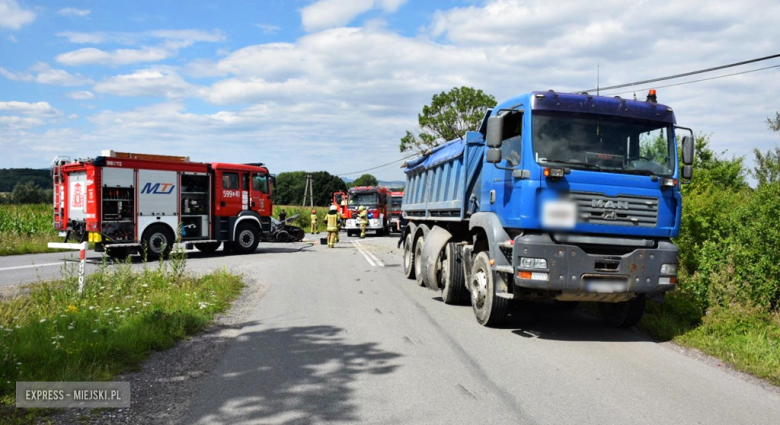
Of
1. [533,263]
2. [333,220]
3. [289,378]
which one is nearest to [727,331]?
[533,263]

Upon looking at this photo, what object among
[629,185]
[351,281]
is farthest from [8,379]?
[351,281]

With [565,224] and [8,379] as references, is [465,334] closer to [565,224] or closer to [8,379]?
[565,224]

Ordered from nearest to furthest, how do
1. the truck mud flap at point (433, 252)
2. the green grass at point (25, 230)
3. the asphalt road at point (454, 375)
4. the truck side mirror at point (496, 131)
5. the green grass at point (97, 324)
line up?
the asphalt road at point (454, 375)
the green grass at point (97, 324)
the truck side mirror at point (496, 131)
the truck mud flap at point (433, 252)
the green grass at point (25, 230)

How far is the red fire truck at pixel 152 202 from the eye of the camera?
1702 cm

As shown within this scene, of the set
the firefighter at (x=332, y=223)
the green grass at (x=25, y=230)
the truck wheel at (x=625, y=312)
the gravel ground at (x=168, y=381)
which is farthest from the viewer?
the firefighter at (x=332, y=223)

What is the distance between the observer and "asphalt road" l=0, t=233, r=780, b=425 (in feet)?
15.4

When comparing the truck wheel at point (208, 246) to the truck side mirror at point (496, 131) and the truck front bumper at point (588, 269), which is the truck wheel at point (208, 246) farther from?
the truck front bumper at point (588, 269)

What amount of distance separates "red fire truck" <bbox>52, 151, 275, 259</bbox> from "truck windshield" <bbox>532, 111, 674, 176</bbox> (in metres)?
12.0

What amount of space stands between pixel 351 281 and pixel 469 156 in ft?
16.2

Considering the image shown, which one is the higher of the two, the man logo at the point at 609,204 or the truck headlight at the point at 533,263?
the man logo at the point at 609,204

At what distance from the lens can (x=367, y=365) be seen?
6.12 meters

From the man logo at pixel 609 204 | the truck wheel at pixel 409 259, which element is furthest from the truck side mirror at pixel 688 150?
the truck wheel at pixel 409 259

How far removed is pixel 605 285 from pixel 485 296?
67.8 inches

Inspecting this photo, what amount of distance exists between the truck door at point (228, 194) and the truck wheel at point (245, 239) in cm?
69
